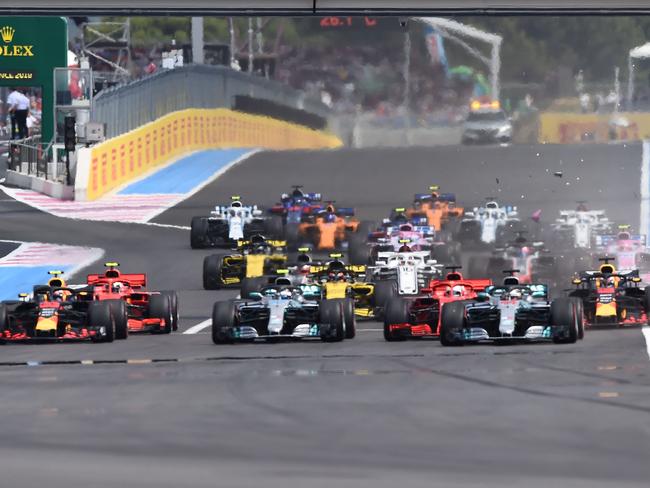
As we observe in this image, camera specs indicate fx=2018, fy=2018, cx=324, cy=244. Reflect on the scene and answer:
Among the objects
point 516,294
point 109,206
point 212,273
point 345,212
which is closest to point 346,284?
point 516,294

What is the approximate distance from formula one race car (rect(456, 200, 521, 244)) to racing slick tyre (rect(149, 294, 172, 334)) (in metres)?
12.7

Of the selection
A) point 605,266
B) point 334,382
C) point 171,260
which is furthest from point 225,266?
point 334,382

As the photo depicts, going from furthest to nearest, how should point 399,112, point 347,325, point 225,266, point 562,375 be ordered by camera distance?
point 399,112, point 225,266, point 347,325, point 562,375

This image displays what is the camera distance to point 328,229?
40.4 meters

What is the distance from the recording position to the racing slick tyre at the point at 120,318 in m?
27.4

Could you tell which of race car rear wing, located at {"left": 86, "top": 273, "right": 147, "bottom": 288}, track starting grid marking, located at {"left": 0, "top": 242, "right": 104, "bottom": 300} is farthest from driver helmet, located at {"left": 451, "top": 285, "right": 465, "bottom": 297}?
track starting grid marking, located at {"left": 0, "top": 242, "right": 104, "bottom": 300}

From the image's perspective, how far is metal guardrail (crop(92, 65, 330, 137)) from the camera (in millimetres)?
57969

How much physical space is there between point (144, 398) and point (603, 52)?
33.2 m

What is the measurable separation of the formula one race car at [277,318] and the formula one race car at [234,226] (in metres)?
13.2

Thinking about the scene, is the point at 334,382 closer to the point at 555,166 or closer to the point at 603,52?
the point at 603,52

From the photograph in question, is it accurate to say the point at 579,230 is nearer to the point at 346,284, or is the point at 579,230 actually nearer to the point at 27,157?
the point at 346,284

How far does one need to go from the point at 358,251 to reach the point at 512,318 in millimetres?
11805

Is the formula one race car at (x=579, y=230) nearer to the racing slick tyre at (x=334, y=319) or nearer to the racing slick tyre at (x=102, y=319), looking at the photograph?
the racing slick tyre at (x=334, y=319)

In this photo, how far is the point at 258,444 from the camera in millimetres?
17125
